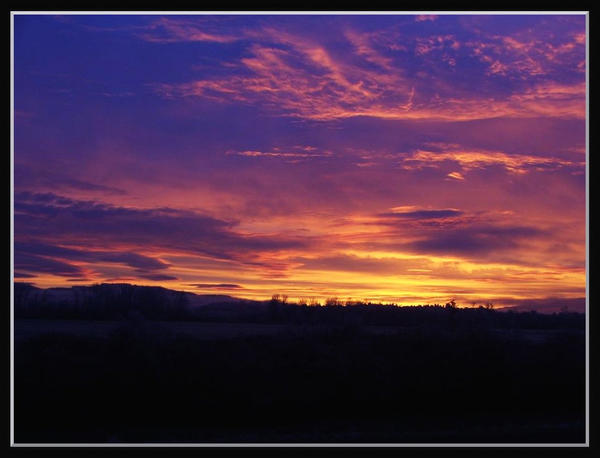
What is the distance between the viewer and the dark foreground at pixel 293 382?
31.0 feet

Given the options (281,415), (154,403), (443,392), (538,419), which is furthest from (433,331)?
(154,403)

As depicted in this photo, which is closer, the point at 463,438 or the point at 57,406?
the point at 463,438

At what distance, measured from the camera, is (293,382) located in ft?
34.7

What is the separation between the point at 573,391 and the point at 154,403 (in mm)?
6688

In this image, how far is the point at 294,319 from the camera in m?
10.7

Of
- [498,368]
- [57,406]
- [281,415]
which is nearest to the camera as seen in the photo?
[57,406]

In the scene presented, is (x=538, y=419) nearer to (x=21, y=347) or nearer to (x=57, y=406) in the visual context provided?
(x=57, y=406)

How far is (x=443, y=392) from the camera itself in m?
10.8

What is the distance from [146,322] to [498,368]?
19.3 ft

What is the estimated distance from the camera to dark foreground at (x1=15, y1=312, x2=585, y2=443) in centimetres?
945

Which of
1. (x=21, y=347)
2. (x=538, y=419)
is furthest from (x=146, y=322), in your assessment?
(x=538, y=419)
